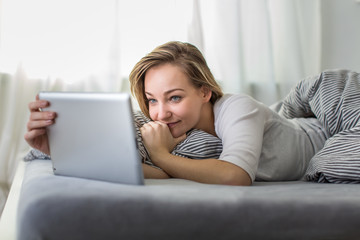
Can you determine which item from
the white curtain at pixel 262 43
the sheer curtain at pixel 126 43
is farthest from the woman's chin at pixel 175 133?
the white curtain at pixel 262 43

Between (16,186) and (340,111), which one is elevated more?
(340,111)

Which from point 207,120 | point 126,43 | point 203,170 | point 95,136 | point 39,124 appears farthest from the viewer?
point 126,43

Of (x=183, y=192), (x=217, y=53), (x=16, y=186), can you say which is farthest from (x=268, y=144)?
(x=217, y=53)

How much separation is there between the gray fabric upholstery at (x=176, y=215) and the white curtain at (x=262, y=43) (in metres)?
2.11

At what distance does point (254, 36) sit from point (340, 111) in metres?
1.50

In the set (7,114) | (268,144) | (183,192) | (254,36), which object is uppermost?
(254,36)

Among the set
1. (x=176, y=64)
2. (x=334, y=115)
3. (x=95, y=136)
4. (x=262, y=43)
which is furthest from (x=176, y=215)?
(x=262, y=43)

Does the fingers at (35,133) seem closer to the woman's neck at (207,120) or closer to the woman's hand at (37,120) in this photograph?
the woman's hand at (37,120)

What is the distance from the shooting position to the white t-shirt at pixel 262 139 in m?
1.19

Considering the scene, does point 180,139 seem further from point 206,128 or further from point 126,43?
point 126,43

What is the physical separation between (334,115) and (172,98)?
60 cm

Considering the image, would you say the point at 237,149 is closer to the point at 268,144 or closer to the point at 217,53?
the point at 268,144

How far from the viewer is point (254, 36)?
9.47 feet

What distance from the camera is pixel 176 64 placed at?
56.2 inches
